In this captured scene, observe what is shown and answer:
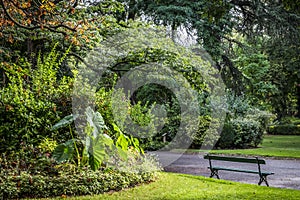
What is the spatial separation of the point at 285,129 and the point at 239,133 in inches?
613

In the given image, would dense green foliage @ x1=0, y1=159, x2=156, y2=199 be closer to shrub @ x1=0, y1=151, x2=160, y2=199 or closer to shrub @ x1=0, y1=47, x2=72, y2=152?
shrub @ x1=0, y1=151, x2=160, y2=199

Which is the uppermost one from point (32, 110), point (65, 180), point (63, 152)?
point (32, 110)

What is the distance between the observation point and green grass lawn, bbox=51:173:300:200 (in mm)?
7246

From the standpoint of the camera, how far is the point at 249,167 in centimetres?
1273

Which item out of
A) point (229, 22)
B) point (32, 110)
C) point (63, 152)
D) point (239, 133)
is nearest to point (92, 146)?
point (63, 152)

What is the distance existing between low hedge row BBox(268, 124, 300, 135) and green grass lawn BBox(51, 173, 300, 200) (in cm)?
2532

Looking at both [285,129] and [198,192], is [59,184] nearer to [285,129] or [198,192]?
[198,192]

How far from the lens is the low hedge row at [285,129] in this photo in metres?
32.3

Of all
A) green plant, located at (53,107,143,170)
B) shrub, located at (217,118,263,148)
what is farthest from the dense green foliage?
shrub, located at (217,118,263,148)

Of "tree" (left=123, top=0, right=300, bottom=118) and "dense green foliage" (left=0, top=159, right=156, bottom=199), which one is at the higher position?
"tree" (left=123, top=0, right=300, bottom=118)

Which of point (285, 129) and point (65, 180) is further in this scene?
point (285, 129)

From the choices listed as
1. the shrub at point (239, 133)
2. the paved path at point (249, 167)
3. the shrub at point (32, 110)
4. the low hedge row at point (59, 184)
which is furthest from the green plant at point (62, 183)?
the shrub at point (239, 133)

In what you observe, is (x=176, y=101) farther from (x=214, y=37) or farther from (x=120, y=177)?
(x=120, y=177)

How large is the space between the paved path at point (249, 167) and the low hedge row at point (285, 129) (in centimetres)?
1913
